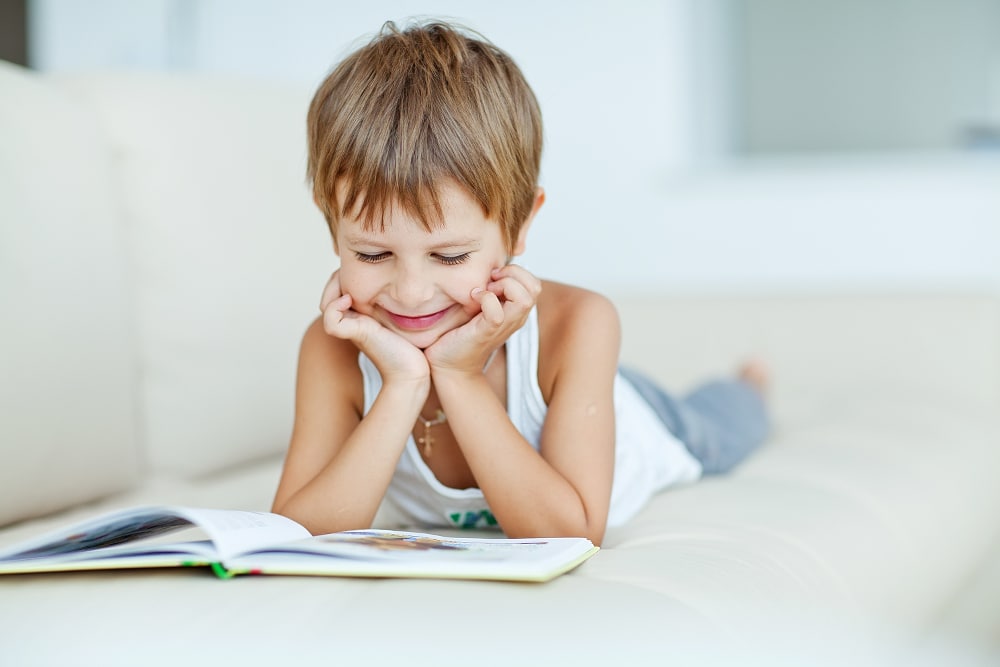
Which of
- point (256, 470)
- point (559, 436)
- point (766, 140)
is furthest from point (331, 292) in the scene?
point (766, 140)

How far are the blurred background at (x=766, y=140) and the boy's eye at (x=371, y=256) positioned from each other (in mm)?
2010

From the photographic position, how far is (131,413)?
159cm

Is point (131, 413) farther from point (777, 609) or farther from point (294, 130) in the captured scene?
point (777, 609)

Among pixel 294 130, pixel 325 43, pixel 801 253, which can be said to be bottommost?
pixel 801 253

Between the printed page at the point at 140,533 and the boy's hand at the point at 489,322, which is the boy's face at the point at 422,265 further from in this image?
the printed page at the point at 140,533

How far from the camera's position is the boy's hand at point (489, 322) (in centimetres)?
118

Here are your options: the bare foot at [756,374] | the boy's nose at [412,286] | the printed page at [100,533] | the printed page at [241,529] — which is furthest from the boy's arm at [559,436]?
the bare foot at [756,374]

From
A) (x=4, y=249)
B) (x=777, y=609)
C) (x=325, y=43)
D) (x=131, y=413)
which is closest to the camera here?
(x=777, y=609)

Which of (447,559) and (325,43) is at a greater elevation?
(325,43)

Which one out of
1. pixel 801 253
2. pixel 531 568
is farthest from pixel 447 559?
pixel 801 253

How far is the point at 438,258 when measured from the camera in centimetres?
117

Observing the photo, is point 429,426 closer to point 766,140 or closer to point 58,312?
point 58,312

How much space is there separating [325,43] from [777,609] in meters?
1.72

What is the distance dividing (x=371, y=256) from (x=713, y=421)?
975 mm
